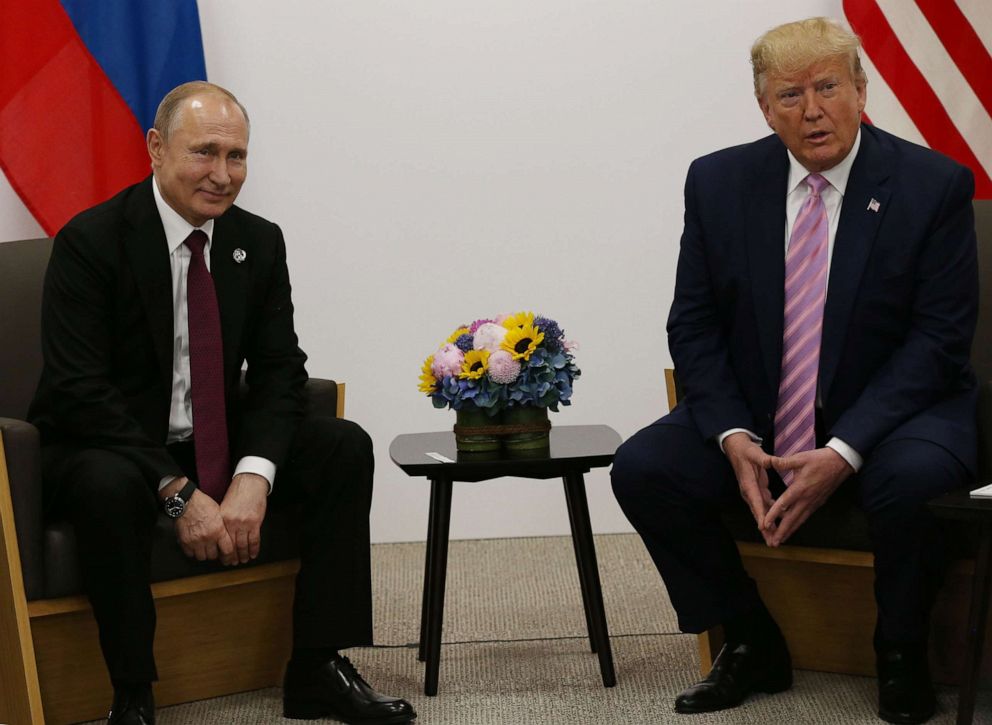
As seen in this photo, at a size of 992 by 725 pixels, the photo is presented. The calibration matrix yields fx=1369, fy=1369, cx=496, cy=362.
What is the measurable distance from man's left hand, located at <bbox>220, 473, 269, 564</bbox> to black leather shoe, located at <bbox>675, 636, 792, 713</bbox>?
0.91 m

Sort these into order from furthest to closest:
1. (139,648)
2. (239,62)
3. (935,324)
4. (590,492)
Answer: (590,492) < (239,62) < (935,324) < (139,648)

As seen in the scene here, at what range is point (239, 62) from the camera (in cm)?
414

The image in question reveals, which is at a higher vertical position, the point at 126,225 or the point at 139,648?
the point at 126,225

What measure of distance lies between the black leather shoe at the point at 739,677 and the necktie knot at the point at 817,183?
3.07 ft

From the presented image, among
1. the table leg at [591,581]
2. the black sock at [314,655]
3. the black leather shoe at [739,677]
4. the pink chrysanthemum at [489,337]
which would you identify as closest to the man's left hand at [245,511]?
the black sock at [314,655]

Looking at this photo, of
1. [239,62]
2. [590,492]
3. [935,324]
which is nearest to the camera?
[935,324]

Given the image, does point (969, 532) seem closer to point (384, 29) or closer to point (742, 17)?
point (742, 17)

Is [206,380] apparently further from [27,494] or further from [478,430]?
[478,430]

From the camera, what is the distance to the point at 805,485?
8.68ft

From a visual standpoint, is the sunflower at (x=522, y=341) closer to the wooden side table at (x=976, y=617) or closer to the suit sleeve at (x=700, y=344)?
the suit sleeve at (x=700, y=344)

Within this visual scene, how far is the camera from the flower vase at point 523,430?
290cm

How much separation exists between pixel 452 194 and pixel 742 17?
1.05 metres

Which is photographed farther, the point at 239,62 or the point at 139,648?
the point at 239,62

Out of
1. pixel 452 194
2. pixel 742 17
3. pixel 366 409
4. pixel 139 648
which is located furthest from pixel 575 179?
pixel 139 648
